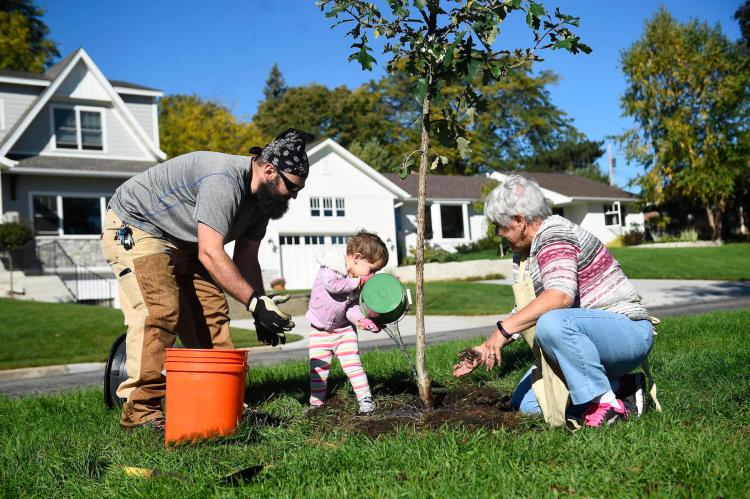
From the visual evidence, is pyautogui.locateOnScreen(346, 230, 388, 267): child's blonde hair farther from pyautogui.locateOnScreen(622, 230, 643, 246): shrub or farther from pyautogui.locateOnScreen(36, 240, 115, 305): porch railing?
pyautogui.locateOnScreen(622, 230, 643, 246): shrub

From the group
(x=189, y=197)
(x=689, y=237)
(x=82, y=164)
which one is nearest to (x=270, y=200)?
(x=189, y=197)

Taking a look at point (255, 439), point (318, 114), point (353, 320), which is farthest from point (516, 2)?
point (318, 114)

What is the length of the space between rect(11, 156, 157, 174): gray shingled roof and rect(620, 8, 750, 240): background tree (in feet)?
86.2

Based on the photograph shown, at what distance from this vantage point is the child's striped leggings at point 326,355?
5.06m

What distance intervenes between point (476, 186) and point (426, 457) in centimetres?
3808

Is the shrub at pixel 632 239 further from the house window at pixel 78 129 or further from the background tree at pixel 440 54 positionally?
the background tree at pixel 440 54

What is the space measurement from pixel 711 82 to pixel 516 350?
35.2 meters

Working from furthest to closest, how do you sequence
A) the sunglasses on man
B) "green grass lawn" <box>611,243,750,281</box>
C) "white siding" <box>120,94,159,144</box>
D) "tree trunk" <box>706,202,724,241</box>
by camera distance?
1. "tree trunk" <box>706,202,724,241</box>
2. "white siding" <box>120,94,159,144</box>
3. "green grass lawn" <box>611,243,750,281</box>
4. the sunglasses on man

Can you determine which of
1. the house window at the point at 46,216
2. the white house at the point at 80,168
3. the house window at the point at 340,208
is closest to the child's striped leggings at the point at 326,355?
the white house at the point at 80,168

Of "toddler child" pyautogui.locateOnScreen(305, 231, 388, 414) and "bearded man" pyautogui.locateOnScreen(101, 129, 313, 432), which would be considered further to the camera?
"toddler child" pyautogui.locateOnScreen(305, 231, 388, 414)

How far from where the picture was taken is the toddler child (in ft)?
16.8

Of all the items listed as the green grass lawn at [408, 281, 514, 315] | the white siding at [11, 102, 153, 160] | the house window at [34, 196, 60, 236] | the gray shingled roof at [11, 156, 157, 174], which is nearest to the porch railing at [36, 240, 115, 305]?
the house window at [34, 196, 60, 236]

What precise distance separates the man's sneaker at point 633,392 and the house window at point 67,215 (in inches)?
879

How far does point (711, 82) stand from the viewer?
1423 inches
